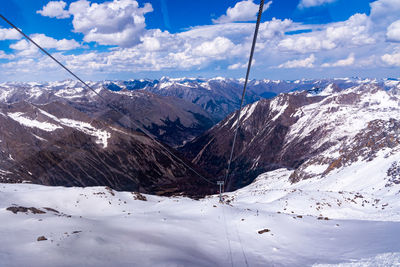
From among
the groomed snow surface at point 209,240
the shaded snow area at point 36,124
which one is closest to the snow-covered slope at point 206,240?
the groomed snow surface at point 209,240

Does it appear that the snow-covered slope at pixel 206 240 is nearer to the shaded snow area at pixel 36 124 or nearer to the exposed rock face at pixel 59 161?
the exposed rock face at pixel 59 161

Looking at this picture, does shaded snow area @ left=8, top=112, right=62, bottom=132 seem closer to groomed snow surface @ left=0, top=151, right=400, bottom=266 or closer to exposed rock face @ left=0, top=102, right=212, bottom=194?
exposed rock face @ left=0, top=102, right=212, bottom=194

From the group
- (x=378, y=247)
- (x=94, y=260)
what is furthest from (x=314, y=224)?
(x=94, y=260)

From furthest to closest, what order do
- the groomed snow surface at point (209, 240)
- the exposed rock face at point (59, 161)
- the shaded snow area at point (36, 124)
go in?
the shaded snow area at point (36, 124) < the exposed rock face at point (59, 161) < the groomed snow surface at point (209, 240)

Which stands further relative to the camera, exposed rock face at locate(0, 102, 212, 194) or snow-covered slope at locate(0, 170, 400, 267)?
exposed rock face at locate(0, 102, 212, 194)

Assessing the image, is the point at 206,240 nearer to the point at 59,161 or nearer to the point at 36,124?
the point at 59,161

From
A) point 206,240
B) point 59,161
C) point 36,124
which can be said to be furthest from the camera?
point 36,124

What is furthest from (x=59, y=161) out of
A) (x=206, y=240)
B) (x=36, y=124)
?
(x=206, y=240)

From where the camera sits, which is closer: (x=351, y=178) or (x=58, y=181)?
(x=351, y=178)

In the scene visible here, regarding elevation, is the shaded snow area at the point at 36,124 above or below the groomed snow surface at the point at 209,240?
above

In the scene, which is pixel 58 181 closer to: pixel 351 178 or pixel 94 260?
pixel 351 178

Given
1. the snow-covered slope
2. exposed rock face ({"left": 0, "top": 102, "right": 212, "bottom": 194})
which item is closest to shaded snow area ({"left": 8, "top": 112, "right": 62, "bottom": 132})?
exposed rock face ({"left": 0, "top": 102, "right": 212, "bottom": 194})
